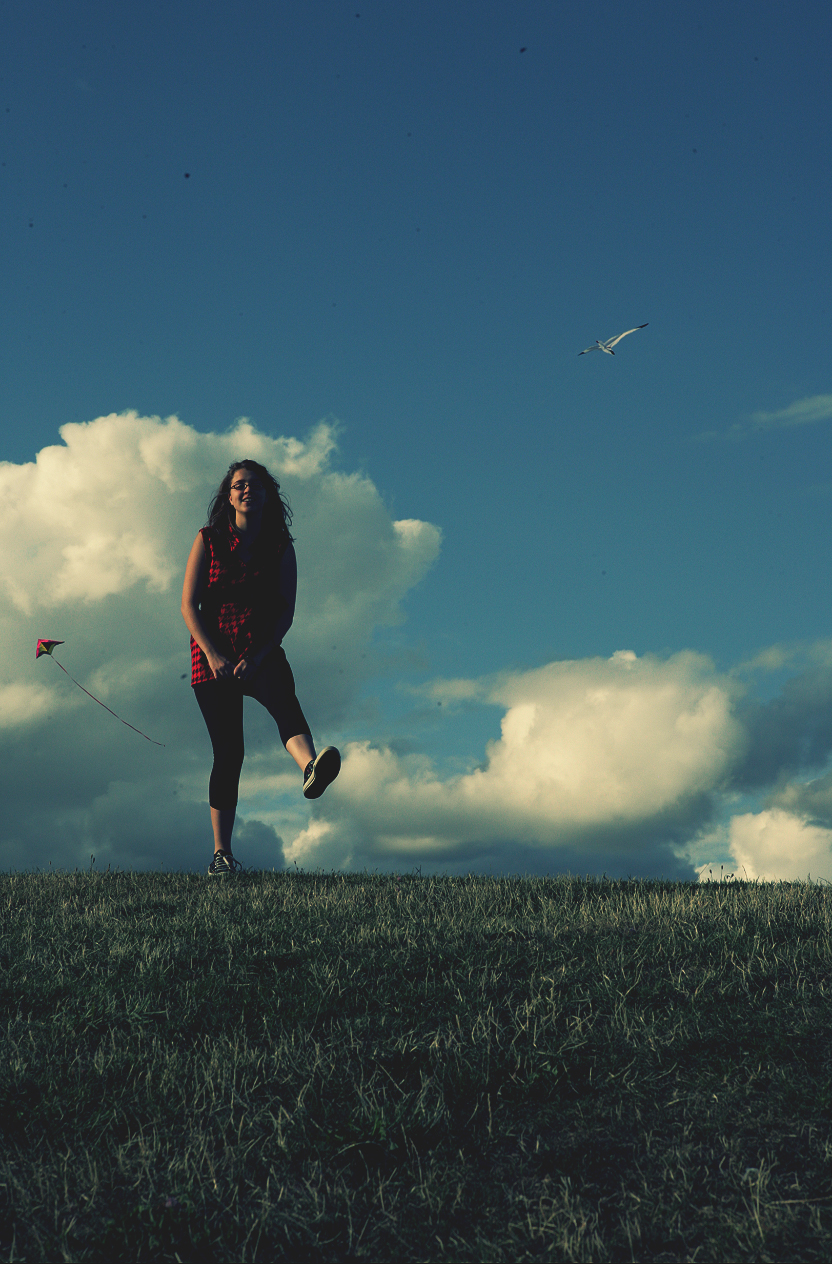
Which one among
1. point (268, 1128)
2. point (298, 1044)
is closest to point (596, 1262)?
point (268, 1128)

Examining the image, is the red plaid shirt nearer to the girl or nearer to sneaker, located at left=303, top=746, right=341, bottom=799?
the girl

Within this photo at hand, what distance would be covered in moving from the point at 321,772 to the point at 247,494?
2805 millimetres

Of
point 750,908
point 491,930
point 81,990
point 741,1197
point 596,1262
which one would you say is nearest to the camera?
point 596,1262

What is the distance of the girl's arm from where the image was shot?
29.2 feet

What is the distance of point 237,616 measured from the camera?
359 inches

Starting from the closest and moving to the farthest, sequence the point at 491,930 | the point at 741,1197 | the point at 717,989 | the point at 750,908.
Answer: the point at 741,1197 < the point at 717,989 < the point at 491,930 < the point at 750,908

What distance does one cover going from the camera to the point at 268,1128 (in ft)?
13.0

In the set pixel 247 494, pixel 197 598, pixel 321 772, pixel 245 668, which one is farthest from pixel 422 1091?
pixel 247 494

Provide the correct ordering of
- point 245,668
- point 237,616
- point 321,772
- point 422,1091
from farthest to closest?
point 237,616 < point 245,668 < point 321,772 < point 422,1091

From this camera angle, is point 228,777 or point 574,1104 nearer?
point 574,1104

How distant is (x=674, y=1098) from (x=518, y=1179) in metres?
0.89

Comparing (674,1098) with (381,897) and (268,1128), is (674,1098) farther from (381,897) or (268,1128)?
(381,897)

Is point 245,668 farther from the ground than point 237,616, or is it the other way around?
point 237,616

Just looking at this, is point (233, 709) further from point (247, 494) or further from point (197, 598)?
point (247, 494)
